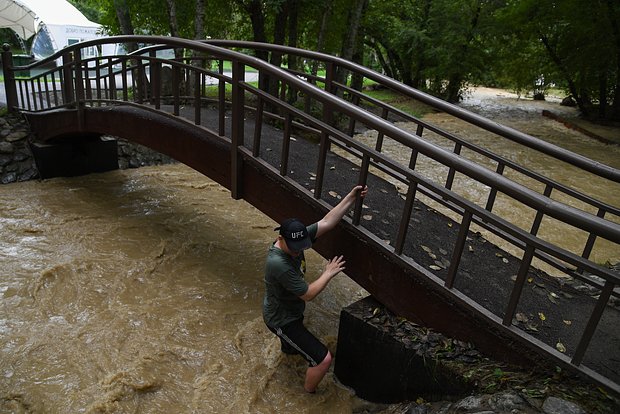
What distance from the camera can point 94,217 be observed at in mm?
7117

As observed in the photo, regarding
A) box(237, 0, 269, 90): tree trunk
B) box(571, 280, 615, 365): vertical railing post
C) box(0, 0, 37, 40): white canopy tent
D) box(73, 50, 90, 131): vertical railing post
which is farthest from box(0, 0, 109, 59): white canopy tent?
box(571, 280, 615, 365): vertical railing post

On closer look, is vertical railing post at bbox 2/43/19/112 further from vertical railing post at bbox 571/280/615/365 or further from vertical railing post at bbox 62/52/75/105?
vertical railing post at bbox 571/280/615/365

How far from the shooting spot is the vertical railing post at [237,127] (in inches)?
163

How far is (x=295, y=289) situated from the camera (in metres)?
3.21

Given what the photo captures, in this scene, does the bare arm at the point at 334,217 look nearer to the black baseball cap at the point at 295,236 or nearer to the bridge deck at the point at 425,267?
the bridge deck at the point at 425,267

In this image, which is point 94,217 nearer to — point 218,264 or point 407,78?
point 218,264

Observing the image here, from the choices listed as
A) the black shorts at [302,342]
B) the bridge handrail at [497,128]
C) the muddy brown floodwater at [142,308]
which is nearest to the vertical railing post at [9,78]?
the muddy brown floodwater at [142,308]

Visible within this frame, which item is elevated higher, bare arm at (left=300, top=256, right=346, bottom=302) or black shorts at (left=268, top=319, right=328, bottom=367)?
bare arm at (left=300, top=256, right=346, bottom=302)

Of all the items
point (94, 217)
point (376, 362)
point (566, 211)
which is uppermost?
point (566, 211)

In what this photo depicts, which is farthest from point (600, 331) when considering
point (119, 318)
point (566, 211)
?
point (119, 318)

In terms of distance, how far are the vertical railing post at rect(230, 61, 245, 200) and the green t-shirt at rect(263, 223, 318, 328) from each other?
128 centimetres

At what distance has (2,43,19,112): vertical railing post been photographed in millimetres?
8523

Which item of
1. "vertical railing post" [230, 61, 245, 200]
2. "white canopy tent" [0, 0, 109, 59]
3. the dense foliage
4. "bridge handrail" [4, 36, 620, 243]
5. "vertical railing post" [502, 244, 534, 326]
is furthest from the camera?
"white canopy tent" [0, 0, 109, 59]

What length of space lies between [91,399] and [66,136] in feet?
20.4
